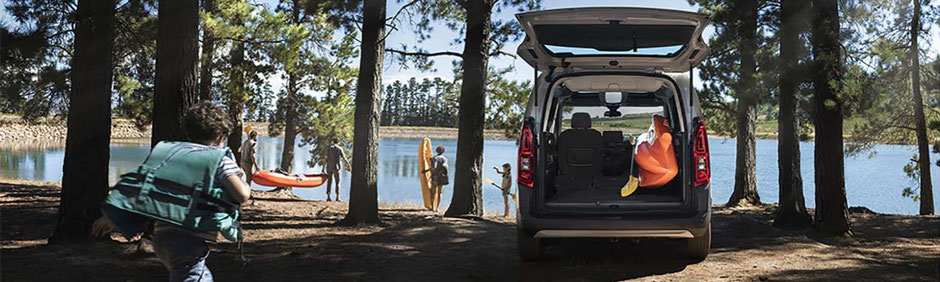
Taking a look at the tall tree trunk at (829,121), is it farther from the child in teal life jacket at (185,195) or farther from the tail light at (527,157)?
the child in teal life jacket at (185,195)

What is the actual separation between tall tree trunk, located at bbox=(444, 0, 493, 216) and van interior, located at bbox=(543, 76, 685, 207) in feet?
10.3

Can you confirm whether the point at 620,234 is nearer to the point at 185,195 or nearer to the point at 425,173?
the point at 185,195

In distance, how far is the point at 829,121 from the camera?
9328 mm

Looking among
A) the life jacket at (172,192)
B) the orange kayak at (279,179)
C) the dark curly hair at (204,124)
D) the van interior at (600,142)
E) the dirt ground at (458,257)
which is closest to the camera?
the life jacket at (172,192)

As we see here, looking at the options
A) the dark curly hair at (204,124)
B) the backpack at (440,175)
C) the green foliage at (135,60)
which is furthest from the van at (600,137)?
the backpack at (440,175)

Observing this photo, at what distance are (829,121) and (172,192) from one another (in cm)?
879

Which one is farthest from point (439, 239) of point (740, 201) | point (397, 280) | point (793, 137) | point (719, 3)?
point (719, 3)

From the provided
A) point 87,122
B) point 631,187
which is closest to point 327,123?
point 87,122

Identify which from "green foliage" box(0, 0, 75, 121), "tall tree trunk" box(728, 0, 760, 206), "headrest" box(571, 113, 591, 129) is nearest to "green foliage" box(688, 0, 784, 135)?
"tall tree trunk" box(728, 0, 760, 206)

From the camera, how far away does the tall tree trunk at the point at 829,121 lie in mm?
9305

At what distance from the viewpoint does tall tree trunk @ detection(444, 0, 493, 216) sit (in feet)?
35.8

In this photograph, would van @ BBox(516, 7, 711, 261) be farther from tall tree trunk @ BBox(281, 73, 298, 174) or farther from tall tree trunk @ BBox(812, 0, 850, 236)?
tall tree trunk @ BBox(281, 73, 298, 174)

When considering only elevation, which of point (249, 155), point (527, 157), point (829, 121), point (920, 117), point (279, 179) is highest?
point (920, 117)

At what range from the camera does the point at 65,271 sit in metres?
5.94
